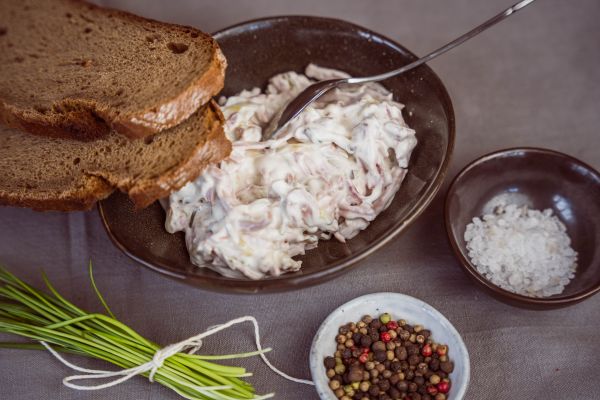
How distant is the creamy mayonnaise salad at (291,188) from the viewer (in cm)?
201

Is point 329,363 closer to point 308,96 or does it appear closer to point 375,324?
point 375,324

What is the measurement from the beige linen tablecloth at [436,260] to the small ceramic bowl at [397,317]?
16 centimetres

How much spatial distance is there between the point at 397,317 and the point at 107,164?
1168 millimetres

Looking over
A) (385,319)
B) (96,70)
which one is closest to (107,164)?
(96,70)

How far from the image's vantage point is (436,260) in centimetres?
240

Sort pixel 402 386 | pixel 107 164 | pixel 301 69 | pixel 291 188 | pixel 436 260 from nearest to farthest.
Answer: pixel 402 386, pixel 291 188, pixel 107 164, pixel 436 260, pixel 301 69

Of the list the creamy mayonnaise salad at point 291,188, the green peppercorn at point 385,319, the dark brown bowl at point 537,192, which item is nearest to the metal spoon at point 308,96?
the creamy mayonnaise salad at point 291,188

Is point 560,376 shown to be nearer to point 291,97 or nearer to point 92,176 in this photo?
point 291,97

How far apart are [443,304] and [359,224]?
0.45 meters

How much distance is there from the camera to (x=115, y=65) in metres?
2.38

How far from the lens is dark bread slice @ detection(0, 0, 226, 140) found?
2.13m

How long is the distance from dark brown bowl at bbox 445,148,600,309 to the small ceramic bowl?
274 mm

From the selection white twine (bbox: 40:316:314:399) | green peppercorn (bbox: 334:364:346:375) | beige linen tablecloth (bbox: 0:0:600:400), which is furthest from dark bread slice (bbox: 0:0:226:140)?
green peppercorn (bbox: 334:364:346:375)

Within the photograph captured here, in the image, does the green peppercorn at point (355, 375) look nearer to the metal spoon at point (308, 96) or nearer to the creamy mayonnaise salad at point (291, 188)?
the creamy mayonnaise salad at point (291, 188)
